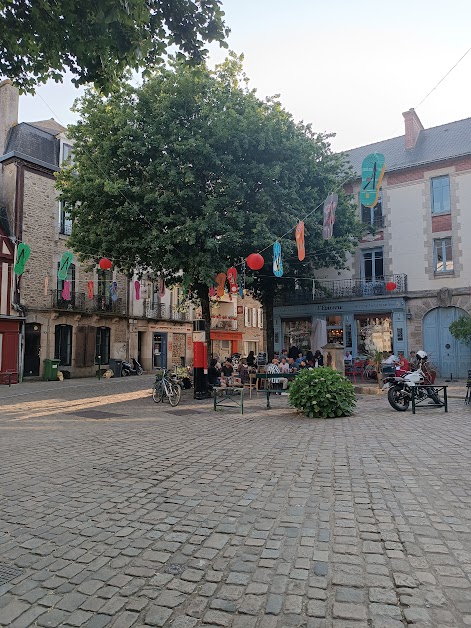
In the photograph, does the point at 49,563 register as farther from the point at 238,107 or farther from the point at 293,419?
the point at 238,107

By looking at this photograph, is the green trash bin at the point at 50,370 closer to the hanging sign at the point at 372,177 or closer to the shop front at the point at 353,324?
the shop front at the point at 353,324

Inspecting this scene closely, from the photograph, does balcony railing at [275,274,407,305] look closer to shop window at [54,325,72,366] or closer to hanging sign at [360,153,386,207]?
hanging sign at [360,153,386,207]

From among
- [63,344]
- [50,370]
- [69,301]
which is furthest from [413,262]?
[63,344]

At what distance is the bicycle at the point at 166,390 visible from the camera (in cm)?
1270

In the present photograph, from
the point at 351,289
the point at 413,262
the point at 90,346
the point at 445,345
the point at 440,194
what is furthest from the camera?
the point at 90,346

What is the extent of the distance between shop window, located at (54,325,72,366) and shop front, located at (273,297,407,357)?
12039 millimetres

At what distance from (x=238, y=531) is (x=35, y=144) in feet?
83.1

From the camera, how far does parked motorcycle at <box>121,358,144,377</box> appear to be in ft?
88.4

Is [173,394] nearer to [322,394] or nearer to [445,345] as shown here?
[322,394]

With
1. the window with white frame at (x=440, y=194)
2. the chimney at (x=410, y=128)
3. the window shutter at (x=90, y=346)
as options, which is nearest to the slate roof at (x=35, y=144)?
the window shutter at (x=90, y=346)

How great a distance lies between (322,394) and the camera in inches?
384

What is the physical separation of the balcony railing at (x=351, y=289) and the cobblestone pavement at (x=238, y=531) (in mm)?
15562

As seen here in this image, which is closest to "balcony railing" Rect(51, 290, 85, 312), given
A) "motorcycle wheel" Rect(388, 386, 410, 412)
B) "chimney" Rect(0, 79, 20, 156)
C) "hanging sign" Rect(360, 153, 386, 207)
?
"chimney" Rect(0, 79, 20, 156)

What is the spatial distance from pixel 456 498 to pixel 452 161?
20.5 meters
